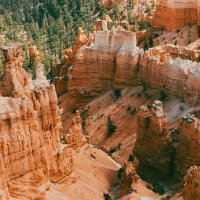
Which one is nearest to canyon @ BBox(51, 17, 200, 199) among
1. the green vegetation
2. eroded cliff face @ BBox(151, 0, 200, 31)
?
eroded cliff face @ BBox(151, 0, 200, 31)

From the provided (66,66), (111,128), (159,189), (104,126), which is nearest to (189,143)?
(159,189)

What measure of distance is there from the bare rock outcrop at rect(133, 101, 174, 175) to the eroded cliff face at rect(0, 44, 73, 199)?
9.02 metres

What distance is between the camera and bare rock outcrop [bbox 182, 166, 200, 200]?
2228cm

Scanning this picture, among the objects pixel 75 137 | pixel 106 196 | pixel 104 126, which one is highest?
pixel 75 137

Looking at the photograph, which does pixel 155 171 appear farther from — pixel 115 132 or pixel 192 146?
pixel 115 132

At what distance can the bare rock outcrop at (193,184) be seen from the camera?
22.3 m

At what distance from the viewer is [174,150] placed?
3347 centimetres

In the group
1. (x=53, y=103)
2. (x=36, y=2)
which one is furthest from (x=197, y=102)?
(x=36, y=2)

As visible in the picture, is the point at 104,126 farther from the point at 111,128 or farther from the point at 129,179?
the point at 129,179

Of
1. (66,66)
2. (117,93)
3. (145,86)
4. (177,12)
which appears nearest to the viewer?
(145,86)

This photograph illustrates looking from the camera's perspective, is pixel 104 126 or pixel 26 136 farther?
pixel 104 126

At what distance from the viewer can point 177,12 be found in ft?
209

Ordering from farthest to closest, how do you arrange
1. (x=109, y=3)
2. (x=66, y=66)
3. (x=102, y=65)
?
1. (x=109, y=3)
2. (x=66, y=66)
3. (x=102, y=65)

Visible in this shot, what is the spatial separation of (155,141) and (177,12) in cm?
3621
